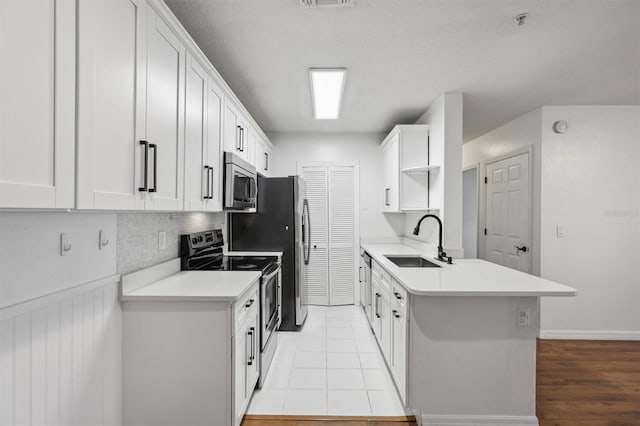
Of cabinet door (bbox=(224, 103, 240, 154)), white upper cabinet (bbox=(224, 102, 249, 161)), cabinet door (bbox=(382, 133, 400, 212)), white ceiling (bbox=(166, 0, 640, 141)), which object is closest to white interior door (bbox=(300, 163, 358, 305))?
cabinet door (bbox=(382, 133, 400, 212))

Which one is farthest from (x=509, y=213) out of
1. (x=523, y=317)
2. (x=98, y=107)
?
(x=98, y=107)

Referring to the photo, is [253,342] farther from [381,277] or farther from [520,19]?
[520,19]

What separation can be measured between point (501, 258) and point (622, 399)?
1974 mm

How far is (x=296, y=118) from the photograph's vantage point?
3.81 meters

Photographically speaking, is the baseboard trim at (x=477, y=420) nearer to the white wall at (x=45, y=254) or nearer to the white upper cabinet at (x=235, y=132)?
the white wall at (x=45, y=254)

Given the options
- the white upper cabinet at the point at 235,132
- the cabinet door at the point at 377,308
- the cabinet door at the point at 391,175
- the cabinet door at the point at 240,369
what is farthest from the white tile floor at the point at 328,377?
the white upper cabinet at the point at 235,132

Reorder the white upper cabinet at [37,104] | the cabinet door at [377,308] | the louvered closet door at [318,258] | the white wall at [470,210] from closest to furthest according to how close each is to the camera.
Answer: the white upper cabinet at [37,104] < the cabinet door at [377,308] < the louvered closet door at [318,258] < the white wall at [470,210]

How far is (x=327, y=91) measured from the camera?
2.93m

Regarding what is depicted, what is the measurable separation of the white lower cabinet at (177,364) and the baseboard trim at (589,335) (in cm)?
339

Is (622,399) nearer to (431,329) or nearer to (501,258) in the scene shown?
(431,329)

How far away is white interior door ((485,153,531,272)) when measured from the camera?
3578 mm

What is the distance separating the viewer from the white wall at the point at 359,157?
4.47 m

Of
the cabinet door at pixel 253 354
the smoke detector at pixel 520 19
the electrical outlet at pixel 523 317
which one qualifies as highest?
the smoke detector at pixel 520 19

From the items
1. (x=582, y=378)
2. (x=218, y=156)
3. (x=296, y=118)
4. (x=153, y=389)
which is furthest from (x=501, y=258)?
(x=153, y=389)
